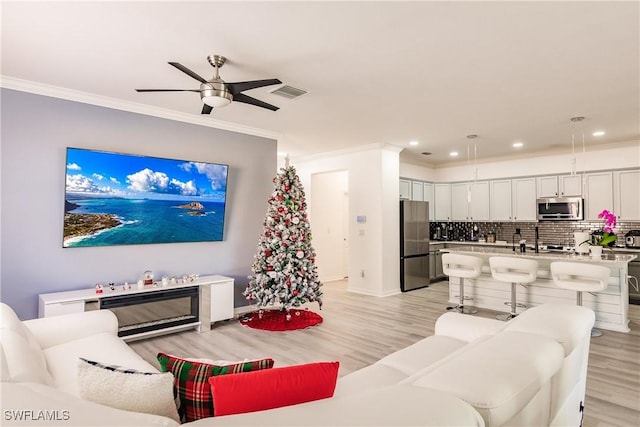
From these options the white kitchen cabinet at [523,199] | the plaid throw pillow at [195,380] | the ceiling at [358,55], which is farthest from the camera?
the white kitchen cabinet at [523,199]

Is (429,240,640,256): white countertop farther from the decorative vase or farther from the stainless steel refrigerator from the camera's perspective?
the decorative vase

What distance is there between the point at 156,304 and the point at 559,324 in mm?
3976

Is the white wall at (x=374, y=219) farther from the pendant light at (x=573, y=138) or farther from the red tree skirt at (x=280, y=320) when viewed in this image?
the pendant light at (x=573, y=138)

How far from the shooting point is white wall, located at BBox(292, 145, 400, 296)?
6.58m

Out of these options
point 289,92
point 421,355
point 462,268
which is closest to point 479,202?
point 462,268

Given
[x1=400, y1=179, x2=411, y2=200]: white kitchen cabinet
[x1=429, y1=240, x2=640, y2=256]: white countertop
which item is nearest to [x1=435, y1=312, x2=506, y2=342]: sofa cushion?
[x1=429, y1=240, x2=640, y2=256]: white countertop

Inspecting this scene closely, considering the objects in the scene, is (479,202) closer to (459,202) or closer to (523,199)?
(459,202)

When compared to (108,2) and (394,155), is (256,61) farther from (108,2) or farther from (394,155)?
(394,155)

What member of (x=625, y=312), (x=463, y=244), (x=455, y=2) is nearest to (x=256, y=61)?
(x=455, y=2)

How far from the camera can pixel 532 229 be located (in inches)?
304

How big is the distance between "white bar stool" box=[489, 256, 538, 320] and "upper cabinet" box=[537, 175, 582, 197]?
308 centimetres

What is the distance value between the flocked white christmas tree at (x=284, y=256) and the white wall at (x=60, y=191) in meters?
0.62

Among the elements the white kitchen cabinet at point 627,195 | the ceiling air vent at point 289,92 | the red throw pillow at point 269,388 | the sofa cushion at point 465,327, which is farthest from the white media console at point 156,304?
the white kitchen cabinet at point 627,195

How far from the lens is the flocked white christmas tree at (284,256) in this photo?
194 inches
